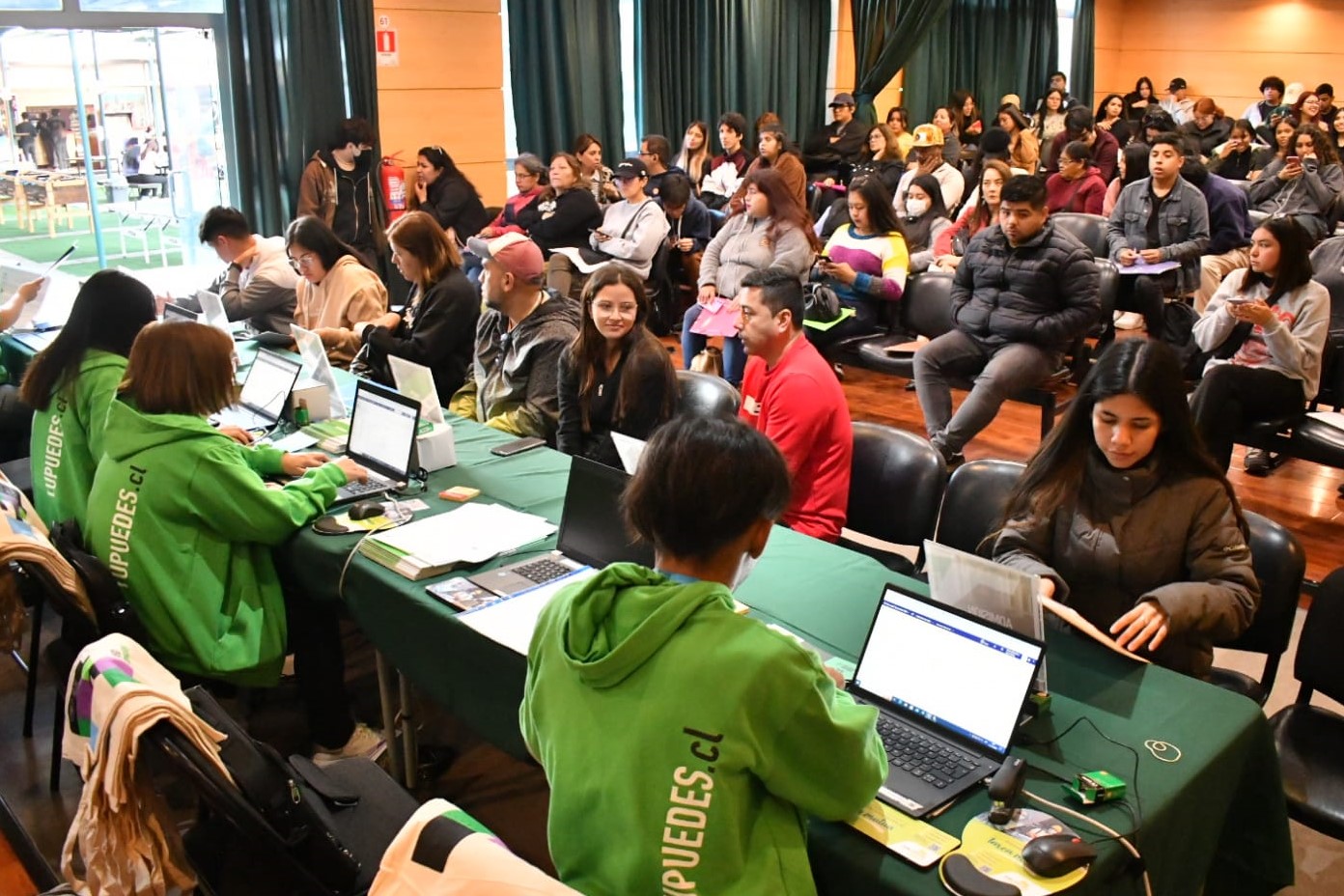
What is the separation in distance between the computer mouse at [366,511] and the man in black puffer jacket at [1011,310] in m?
2.62

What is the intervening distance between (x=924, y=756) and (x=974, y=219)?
190 inches

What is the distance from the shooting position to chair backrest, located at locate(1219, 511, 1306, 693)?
91.5 inches

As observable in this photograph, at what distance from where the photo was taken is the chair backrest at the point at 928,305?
5.16 meters

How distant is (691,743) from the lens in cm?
136

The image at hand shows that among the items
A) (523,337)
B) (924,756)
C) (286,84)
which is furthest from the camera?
(286,84)

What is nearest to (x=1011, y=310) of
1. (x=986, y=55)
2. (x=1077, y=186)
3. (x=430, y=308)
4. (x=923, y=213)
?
(x=923, y=213)

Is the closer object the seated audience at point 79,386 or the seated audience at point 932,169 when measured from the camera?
the seated audience at point 79,386

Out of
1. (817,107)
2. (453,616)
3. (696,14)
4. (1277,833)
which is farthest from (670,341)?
(1277,833)

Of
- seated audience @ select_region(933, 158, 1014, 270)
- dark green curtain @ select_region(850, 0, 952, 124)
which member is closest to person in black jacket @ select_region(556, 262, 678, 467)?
seated audience @ select_region(933, 158, 1014, 270)

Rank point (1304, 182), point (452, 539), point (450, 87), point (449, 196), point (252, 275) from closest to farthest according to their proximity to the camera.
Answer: point (452, 539)
point (252, 275)
point (1304, 182)
point (449, 196)
point (450, 87)

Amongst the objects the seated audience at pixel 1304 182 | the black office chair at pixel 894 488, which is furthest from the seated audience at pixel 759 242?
the seated audience at pixel 1304 182

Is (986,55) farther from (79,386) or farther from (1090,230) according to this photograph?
(79,386)

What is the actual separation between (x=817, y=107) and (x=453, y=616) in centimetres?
921

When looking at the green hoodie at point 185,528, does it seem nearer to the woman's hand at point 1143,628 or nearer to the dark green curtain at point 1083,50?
the woman's hand at point 1143,628
